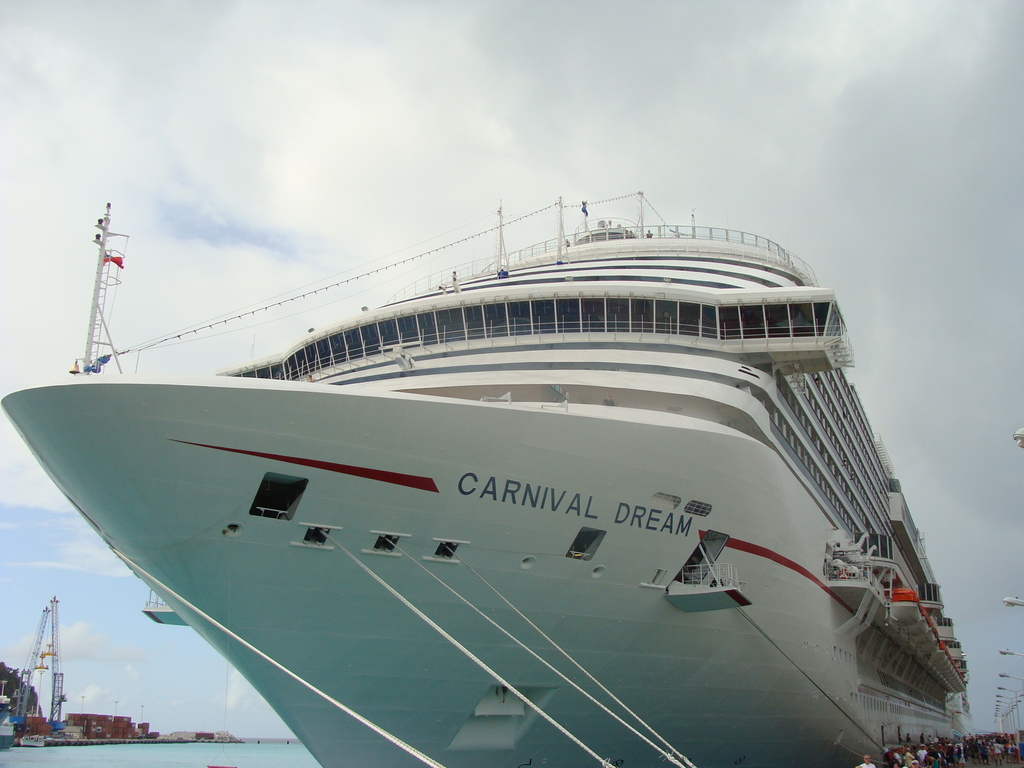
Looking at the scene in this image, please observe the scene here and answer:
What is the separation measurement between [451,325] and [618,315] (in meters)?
3.65

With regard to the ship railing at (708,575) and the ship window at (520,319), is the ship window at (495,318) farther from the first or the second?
the ship railing at (708,575)

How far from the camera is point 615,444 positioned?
11.8 meters

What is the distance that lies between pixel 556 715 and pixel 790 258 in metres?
19.3

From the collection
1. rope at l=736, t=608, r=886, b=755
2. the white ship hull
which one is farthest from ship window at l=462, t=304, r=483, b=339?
rope at l=736, t=608, r=886, b=755

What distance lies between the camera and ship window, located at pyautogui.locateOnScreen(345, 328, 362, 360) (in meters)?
18.2

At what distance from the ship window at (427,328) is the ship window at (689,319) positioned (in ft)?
17.7

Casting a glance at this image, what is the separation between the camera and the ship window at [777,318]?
17188mm

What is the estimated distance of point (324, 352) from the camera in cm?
1886

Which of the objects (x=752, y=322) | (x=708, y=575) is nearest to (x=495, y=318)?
(x=752, y=322)

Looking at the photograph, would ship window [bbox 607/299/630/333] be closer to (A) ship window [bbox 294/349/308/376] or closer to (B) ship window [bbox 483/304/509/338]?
(B) ship window [bbox 483/304/509/338]

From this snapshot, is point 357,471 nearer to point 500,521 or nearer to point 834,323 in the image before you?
point 500,521

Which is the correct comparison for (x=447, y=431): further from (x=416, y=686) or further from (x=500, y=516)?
(x=416, y=686)

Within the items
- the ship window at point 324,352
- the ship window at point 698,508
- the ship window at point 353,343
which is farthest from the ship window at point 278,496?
the ship window at point 324,352

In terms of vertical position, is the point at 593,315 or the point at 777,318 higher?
the point at 777,318
